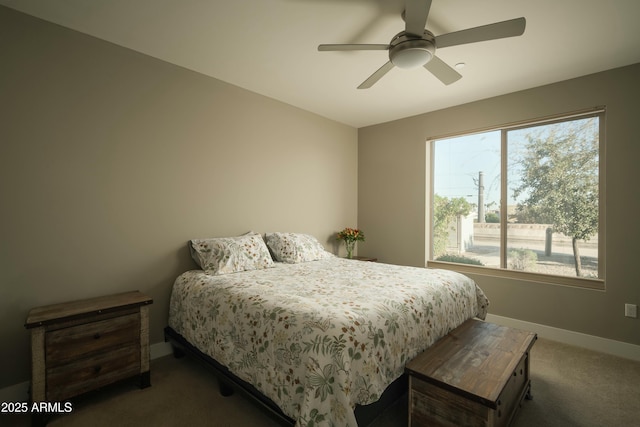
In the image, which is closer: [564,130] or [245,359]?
[245,359]

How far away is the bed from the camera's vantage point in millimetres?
1400

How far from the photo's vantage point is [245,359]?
5.90 feet

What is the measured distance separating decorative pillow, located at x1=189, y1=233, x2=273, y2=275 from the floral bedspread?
0.37ft

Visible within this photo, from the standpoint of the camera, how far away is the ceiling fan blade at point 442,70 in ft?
7.19

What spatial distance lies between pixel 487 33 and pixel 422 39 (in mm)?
377

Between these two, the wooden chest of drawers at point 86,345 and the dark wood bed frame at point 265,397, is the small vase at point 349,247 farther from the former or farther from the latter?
the wooden chest of drawers at point 86,345

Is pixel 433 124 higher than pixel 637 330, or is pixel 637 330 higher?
pixel 433 124

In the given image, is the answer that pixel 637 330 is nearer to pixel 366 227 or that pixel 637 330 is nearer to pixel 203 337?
pixel 366 227

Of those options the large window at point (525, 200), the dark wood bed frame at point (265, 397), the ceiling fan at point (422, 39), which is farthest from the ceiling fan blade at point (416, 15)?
the large window at point (525, 200)

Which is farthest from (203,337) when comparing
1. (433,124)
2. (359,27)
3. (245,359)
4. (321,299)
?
(433,124)

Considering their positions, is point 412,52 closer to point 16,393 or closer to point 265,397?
point 265,397

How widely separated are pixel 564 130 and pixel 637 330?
1.99 m

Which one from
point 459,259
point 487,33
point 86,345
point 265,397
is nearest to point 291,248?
point 265,397

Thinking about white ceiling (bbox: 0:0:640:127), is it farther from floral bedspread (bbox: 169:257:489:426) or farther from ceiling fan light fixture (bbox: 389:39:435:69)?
floral bedspread (bbox: 169:257:489:426)
